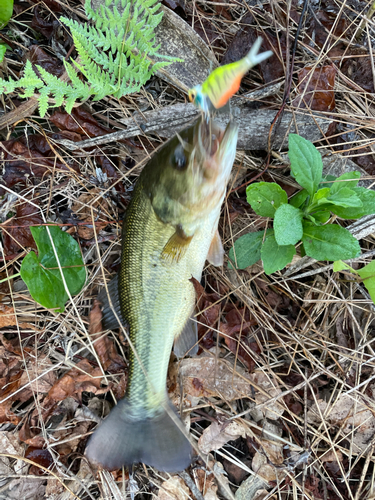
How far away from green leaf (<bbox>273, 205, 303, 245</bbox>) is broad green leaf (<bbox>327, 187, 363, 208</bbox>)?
0.24m

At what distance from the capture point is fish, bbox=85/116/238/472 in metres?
2.26

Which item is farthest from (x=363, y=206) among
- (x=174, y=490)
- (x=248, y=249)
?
(x=174, y=490)

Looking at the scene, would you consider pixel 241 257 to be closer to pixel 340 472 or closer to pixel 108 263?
pixel 108 263

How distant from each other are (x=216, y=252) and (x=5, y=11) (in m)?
2.48

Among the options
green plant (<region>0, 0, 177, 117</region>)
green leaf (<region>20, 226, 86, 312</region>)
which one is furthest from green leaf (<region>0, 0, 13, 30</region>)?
green leaf (<region>20, 226, 86, 312</region>)

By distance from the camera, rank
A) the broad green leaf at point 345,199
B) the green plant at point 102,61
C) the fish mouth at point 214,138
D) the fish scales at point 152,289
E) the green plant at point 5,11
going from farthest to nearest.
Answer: the green plant at point 5,11 → the fish scales at point 152,289 → the green plant at point 102,61 → the broad green leaf at point 345,199 → the fish mouth at point 214,138

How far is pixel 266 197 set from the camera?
7.75 ft

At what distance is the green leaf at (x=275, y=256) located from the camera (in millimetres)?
2301

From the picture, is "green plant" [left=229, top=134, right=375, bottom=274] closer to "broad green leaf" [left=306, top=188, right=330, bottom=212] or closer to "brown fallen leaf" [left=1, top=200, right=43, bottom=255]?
"broad green leaf" [left=306, top=188, right=330, bottom=212]

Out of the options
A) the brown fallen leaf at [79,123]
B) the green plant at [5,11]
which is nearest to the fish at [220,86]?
the brown fallen leaf at [79,123]

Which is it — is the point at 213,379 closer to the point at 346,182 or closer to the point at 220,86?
the point at 346,182

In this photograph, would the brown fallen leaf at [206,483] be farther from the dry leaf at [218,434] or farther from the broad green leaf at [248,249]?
the broad green leaf at [248,249]

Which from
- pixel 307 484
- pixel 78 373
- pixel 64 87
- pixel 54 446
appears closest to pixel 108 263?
pixel 78 373

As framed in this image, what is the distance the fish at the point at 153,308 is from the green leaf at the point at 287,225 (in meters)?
0.40
